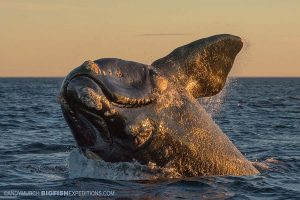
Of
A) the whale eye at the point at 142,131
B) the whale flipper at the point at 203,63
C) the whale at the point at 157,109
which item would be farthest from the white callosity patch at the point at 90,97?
the whale flipper at the point at 203,63

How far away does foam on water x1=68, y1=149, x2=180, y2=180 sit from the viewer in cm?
952

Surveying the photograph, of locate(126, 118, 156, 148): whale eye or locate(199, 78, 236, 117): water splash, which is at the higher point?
locate(199, 78, 236, 117): water splash

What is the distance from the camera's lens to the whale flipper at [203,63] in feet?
32.2

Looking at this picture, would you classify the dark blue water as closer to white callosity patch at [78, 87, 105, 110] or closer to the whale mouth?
the whale mouth

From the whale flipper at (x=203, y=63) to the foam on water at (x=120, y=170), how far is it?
1290 mm

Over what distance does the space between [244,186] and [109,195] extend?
2356 mm

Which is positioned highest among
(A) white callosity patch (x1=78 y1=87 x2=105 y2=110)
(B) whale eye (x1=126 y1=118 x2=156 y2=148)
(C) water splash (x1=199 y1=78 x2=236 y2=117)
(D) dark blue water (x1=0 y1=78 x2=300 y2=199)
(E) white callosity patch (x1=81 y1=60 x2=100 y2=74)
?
(E) white callosity patch (x1=81 y1=60 x2=100 y2=74)

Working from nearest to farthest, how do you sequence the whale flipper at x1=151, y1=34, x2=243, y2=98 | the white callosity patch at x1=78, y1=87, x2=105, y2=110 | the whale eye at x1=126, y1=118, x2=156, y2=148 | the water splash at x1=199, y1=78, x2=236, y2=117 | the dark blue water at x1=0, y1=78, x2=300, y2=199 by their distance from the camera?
the white callosity patch at x1=78, y1=87, x2=105, y2=110, the whale eye at x1=126, y1=118, x2=156, y2=148, the dark blue water at x1=0, y1=78, x2=300, y2=199, the whale flipper at x1=151, y1=34, x2=243, y2=98, the water splash at x1=199, y1=78, x2=236, y2=117

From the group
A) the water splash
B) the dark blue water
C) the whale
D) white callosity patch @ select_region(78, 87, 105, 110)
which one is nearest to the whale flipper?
the whale

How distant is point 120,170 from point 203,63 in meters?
2.03

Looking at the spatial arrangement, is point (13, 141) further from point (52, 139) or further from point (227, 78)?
point (227, 78)

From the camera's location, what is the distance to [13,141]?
19609 mm

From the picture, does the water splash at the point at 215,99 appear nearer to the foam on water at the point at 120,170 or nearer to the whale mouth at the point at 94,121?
the foam on water at the point at 120,170

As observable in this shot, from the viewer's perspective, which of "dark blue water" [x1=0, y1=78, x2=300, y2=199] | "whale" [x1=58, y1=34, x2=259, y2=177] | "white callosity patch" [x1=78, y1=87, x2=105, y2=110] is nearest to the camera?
"white callosity patch" [x1=78, y1=87, x2=105, y2=110]
